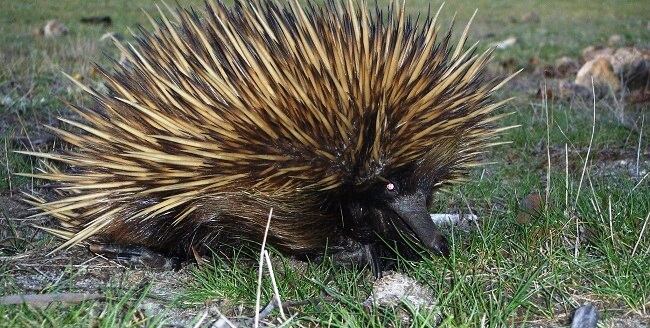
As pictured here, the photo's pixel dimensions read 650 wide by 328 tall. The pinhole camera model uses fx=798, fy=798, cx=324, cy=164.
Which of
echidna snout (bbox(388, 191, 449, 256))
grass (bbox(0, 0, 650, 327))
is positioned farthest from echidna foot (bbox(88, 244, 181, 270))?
echidna snout (bbox(388, 191, 449, 256))

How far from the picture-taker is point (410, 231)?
9.25 feet

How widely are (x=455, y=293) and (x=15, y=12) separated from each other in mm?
12157

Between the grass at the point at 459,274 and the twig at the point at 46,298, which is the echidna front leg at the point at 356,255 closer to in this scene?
the grass at the point at 459,274

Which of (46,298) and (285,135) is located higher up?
(285,135)

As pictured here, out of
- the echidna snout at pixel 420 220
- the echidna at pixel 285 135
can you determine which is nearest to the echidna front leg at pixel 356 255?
the echidna at pixel 285 135

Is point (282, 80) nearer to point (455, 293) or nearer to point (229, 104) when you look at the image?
point (229, 104)

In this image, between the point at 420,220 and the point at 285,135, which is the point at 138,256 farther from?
the point at 420,220

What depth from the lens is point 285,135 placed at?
2.68 m

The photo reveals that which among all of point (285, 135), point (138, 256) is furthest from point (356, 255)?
point (138, 256)

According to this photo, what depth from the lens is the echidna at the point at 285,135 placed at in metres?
2.68

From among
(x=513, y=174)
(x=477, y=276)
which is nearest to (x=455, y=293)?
(x=477, y=276)

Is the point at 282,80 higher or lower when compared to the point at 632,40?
higher

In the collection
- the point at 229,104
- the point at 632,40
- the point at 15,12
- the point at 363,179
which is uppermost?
the point at 229,104

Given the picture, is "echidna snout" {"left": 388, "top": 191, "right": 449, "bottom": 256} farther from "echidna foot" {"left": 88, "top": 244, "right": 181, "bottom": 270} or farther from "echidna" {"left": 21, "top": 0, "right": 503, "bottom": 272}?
"echidna foot" {"left": 88, "top": 244, "right": 181, "bottom": 270}
